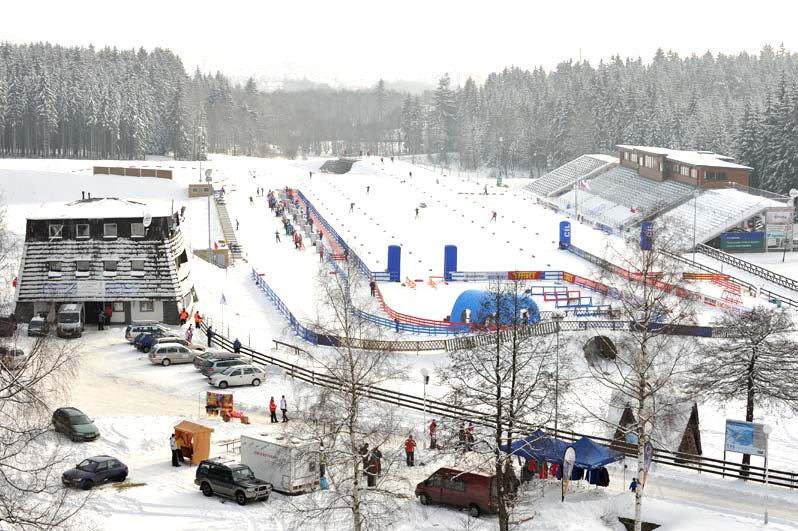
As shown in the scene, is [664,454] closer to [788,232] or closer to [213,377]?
[213,377]

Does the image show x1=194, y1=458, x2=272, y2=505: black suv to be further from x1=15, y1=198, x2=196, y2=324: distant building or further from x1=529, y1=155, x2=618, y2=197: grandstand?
x1=529, y1=155, x2=618, y2=197: grandstand

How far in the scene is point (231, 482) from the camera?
29.5 meters

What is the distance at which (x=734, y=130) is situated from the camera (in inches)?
4818

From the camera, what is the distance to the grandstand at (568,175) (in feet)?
378

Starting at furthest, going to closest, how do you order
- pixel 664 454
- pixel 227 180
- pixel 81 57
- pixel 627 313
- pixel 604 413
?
pixel 81 57 < pixel 227 180 < pixel 604 413 < pixel 664 454 < pixel 627 313

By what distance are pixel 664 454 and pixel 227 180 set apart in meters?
85.7

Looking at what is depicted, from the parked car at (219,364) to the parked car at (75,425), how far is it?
28.4 feet

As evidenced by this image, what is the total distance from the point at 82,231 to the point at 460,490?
29.5m

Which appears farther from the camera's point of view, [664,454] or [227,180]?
[227,180]

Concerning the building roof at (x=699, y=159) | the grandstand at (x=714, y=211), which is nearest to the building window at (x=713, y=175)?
the building roof at (x=699, y=159)

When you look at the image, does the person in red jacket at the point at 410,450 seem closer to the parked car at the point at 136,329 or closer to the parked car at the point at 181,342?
the parked car at the point at 181,342

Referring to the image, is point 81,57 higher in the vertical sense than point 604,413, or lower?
higher

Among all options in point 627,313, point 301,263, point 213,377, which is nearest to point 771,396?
point 627,313

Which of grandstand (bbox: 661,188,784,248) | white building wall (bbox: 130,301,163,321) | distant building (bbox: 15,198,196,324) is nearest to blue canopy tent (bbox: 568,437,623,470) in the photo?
distant building (bbox: 15,198,196,324)
